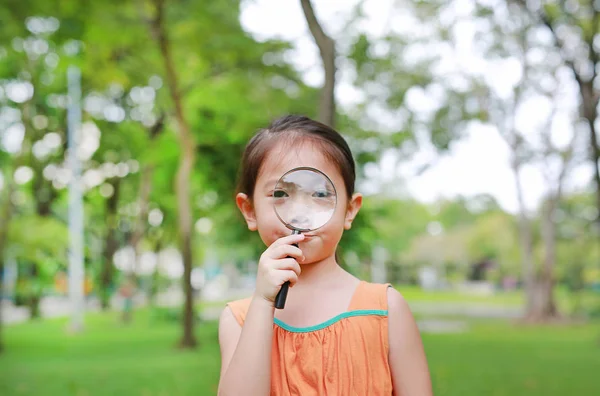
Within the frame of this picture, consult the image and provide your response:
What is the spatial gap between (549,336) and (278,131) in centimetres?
1556

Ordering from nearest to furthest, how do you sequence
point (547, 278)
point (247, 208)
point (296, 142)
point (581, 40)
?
point (296, 142) < point (247, 208) < point (581, 40) < point (547, 278)

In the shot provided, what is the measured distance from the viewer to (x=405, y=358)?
1.55 metres

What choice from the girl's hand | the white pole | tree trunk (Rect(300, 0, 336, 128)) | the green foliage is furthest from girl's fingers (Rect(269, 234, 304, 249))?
the white pole

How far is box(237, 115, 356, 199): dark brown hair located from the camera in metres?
1.64

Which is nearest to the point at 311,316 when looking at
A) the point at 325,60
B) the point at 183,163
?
the point at 325,60

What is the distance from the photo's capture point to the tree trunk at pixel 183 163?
9039mm

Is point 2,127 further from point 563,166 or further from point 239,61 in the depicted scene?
point 563,166

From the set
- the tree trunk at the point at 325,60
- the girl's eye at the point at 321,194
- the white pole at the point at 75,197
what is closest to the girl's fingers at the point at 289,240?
the girl's eye at the point at 321,194

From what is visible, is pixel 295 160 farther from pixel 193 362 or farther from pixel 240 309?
pixel 193 362

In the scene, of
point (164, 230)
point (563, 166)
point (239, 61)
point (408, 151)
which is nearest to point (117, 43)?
point (239, 61)

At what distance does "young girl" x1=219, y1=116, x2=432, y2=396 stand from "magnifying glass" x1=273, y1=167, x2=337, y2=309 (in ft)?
0.12

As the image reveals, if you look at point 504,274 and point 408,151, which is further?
point 504,274

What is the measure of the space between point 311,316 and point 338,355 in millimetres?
124

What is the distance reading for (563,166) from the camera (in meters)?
16.7
